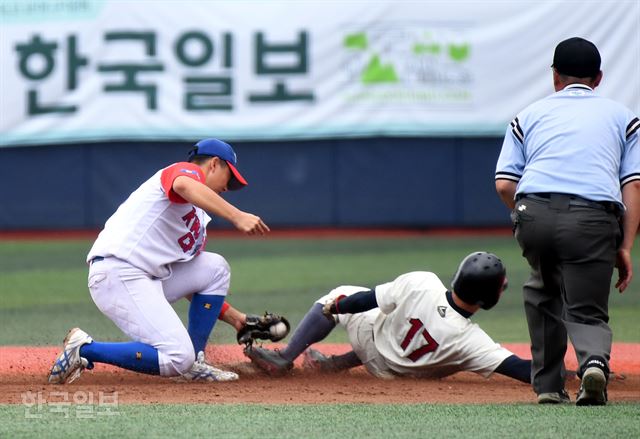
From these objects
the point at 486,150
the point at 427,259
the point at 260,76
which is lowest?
the point at 427,259

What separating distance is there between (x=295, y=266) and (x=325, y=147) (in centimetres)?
296

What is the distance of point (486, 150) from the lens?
14500 millimetres

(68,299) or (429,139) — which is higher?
(429,139)

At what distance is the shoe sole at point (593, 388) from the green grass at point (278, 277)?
2.92 metres

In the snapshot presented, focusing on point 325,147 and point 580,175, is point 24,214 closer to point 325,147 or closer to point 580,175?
point 325,147

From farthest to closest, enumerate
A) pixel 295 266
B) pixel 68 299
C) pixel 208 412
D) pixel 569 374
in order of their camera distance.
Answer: pixel 295 266, pixel 68 299, pixel 569 374, pixel 208 412

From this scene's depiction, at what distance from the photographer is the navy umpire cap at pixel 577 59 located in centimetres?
516

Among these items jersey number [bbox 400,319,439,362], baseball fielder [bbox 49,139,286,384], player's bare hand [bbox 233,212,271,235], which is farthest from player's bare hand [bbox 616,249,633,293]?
baseball fielder [bbox 49,139,286,384]

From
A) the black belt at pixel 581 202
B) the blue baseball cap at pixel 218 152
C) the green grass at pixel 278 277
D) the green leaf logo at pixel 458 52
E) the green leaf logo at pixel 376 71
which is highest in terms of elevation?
the green leaf logo at pixel 458 52

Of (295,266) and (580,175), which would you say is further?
(295,266)

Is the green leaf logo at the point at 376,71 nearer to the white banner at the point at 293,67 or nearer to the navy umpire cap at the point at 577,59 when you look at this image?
the white banner at the point at 293,67

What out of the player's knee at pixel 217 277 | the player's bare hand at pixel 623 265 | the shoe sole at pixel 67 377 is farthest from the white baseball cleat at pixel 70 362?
the player's bare hand at pixel 623 265

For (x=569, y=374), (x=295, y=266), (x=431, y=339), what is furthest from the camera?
(x=295, y=266)

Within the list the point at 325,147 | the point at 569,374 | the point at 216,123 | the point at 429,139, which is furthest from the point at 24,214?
the point at 569,374
